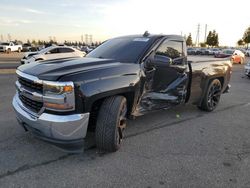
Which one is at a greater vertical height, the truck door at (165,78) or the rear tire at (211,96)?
the truck door at (165,78)

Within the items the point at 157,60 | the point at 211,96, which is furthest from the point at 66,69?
the point at 211,96

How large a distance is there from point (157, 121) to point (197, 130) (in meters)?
0.86

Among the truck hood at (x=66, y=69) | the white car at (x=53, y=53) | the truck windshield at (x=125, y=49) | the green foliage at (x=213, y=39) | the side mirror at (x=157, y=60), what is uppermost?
the green foliage at (x=213, y=39)

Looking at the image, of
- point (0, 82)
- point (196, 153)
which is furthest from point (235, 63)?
point (196, 153)

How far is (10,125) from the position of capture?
15.6 ft

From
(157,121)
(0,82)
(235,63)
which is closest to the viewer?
(157,121)

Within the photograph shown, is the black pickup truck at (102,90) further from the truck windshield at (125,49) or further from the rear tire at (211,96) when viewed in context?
the rear tire at (211,96)

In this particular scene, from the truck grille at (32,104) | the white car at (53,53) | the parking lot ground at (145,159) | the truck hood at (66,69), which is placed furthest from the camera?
the white car at (53,53)

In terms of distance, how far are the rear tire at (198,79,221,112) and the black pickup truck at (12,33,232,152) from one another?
118 cm

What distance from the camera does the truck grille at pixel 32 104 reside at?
327 centimetres

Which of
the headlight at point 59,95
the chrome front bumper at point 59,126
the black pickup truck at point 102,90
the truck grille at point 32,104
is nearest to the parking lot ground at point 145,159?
the black pickup truck at point 102,90

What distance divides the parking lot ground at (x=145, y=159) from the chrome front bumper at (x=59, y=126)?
432mm

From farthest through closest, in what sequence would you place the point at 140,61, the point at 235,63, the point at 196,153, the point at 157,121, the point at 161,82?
the point at 235,63 < the point at 157,121 < the point at 161,82 < the point at 140,61 < the point at 196,153

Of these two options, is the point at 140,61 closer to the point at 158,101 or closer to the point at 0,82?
the point at 158,101
